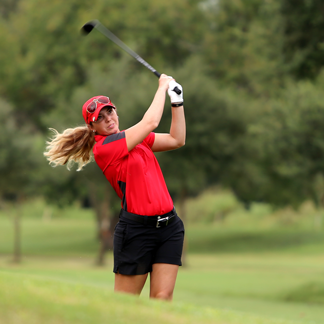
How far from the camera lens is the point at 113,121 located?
184 inches

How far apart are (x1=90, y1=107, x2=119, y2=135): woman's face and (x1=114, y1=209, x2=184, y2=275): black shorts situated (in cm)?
75

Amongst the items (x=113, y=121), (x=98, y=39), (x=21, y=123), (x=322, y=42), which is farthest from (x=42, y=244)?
(x=113, y=121)

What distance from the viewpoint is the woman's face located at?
15.1 feet

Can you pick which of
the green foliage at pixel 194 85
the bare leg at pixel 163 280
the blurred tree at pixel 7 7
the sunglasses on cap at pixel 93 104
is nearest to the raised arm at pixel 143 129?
the sunglasses on cap at pixel 93 104

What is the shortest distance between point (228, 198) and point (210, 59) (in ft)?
63.1

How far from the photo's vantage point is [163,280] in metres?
4.46

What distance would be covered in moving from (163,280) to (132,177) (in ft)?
2.90

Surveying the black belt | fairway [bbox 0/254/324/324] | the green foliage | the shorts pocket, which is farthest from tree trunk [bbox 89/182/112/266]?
the black belt

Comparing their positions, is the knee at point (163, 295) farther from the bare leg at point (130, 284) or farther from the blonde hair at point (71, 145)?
the blonde hair at point (71, 145)

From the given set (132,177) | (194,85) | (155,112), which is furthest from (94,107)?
(194,85)

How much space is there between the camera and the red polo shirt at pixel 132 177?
14.4 ft

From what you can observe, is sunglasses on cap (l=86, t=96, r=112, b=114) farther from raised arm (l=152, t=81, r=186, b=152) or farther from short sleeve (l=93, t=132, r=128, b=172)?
raised arm (l=152, t=81, r=186, b=152)

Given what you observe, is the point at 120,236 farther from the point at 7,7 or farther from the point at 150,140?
the point at 7,7

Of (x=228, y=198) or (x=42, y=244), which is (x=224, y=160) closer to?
(x=42, y=244)
